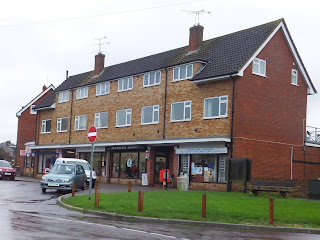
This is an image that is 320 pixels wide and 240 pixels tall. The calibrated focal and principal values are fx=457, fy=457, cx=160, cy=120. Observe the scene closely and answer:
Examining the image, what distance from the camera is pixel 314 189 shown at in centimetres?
2662

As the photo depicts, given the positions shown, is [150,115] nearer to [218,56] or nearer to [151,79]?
[151,79]

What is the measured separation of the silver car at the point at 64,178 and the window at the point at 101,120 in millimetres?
11056

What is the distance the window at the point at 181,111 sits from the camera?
29.3 m

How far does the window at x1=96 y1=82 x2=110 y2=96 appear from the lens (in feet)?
123

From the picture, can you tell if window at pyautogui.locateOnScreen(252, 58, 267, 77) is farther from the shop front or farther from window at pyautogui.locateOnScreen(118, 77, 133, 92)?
window at pyautogui.locateOnScreen(118, 77, 133, 92)

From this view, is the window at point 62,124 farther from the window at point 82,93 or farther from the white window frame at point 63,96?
the window at point 82,93

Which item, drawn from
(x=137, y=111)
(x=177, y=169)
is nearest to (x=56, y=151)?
(x=137, y=111)

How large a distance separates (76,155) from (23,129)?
19148 millimetres

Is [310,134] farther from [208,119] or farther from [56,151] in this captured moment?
[56,151]

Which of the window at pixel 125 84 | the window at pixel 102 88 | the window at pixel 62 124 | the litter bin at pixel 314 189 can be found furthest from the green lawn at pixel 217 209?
the window at pixel 62 124

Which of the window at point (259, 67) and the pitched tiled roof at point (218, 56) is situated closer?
the pitched tiled roof at point (218, 56)

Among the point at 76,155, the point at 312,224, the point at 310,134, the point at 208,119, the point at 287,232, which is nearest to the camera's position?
the point at 287,232

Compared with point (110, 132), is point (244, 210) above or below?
below

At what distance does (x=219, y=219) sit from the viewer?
14.1m
